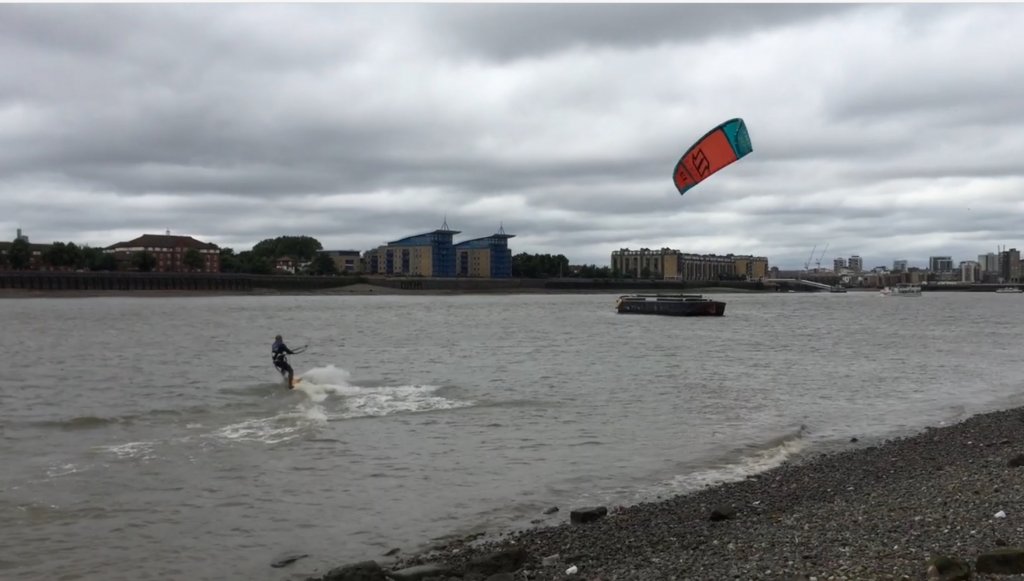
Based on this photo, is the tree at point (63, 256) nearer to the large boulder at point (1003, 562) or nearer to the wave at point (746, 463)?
the wave at point (746, 463)

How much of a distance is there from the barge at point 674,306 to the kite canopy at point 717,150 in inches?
3132

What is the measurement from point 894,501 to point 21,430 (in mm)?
19416

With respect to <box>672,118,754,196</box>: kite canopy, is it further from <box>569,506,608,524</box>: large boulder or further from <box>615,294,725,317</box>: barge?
<box>615,294,725,317</box>: barge

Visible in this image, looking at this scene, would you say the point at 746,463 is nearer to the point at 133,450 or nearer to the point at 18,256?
the point at 133,450

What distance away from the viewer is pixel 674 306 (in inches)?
3957

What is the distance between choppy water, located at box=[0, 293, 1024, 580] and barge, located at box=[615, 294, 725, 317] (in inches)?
2004

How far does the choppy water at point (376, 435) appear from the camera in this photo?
12250 mm

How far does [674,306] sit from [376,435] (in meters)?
83.6

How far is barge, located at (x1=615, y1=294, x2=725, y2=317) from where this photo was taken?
96.9 metres

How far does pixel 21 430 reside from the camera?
819 inches

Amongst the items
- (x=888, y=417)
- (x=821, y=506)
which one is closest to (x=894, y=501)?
(x=821, y=506)

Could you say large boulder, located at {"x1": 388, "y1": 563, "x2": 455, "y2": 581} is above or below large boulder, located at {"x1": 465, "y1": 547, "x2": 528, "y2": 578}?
below

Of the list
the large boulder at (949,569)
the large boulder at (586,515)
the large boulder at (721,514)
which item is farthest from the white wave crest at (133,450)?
the large boulder at (949,569)

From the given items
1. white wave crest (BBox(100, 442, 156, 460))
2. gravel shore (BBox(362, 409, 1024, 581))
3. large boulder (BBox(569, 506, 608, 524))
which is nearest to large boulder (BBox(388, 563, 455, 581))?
gravel shore (BBox(362, 409, 1024, 581))
